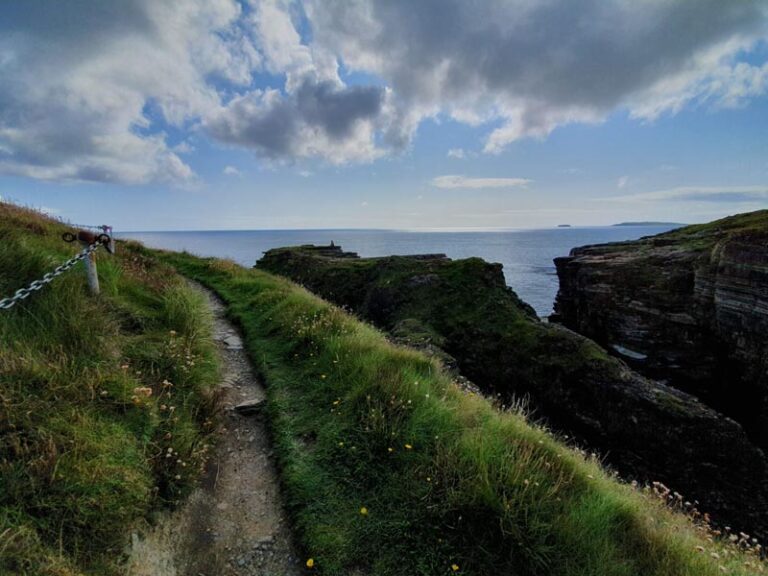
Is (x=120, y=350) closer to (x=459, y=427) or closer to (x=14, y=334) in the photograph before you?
(x=14, y=334)

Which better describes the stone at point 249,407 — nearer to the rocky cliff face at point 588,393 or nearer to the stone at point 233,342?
the stone at point 233,342

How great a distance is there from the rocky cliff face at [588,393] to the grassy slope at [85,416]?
1117 cm

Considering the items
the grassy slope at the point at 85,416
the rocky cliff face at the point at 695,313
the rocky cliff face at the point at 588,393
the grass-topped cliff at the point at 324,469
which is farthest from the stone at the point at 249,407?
the rocky cliff face at the point at 695,313

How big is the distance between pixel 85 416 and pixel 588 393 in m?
16.7

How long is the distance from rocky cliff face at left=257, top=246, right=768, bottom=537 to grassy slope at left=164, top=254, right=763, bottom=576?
9887 mm

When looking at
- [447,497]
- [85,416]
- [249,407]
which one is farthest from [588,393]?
[85,416]

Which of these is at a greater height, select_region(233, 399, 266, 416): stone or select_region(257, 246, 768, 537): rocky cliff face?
select_region(233, 399, 266, 416): stone

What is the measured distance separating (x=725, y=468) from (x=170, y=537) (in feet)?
59.2

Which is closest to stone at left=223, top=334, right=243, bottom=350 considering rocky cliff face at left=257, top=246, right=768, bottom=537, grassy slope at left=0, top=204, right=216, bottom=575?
grassy slope at left=0, top=204, right=216, bottom=575

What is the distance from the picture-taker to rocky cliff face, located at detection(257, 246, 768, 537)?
43.3 ft

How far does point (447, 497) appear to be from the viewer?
14.6 feet

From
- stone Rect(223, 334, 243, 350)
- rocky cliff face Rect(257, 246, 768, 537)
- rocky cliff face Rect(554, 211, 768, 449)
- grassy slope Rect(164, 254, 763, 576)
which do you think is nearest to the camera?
→ grassy slope Rect(164, 254, 763, 576)

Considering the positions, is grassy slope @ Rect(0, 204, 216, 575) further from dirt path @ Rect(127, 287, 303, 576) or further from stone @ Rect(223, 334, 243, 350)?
stone @ Rect(223, 334, 243, 350)

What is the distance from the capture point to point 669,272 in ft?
94.2
